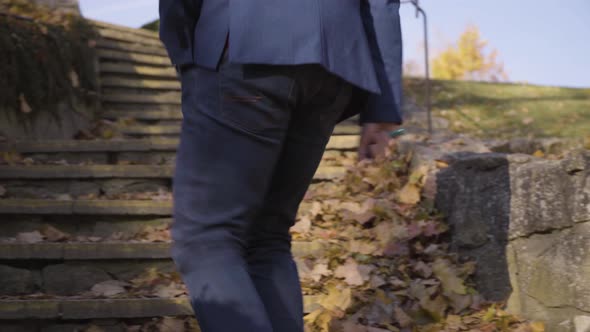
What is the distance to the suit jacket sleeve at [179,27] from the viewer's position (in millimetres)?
1366

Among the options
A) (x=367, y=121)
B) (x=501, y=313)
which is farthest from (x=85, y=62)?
(x=367, y=121)

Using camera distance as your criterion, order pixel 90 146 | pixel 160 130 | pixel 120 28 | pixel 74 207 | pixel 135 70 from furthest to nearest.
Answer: pixel 120 28
pixel 135 70
pixel 160 130
pixel 90 146
pixel 74 207

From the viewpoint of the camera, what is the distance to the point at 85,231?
3.41 metres

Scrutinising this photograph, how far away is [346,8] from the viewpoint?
1.42m

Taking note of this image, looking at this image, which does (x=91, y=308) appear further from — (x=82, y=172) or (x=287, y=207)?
(x=82, y=172)

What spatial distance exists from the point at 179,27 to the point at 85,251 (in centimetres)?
180

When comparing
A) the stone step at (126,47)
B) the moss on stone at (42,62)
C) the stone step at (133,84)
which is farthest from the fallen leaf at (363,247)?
the stone step at (126,47)

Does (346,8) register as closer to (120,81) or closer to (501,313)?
(501,313)

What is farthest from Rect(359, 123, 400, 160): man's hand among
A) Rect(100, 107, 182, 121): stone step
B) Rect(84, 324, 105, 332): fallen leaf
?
Rect(100, 107, 182, 121): stone step

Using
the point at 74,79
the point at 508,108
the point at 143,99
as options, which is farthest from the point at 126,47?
the point at 508,108

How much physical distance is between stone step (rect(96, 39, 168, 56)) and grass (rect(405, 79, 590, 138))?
2892 millimetres

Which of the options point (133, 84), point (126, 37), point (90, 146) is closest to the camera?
point (90, 146)

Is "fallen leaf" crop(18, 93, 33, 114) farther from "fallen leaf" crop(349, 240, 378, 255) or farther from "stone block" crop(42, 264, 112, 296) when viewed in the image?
"fallen leaf" crop(349, 240, 378, 255)

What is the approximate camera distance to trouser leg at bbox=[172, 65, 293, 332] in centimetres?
133
